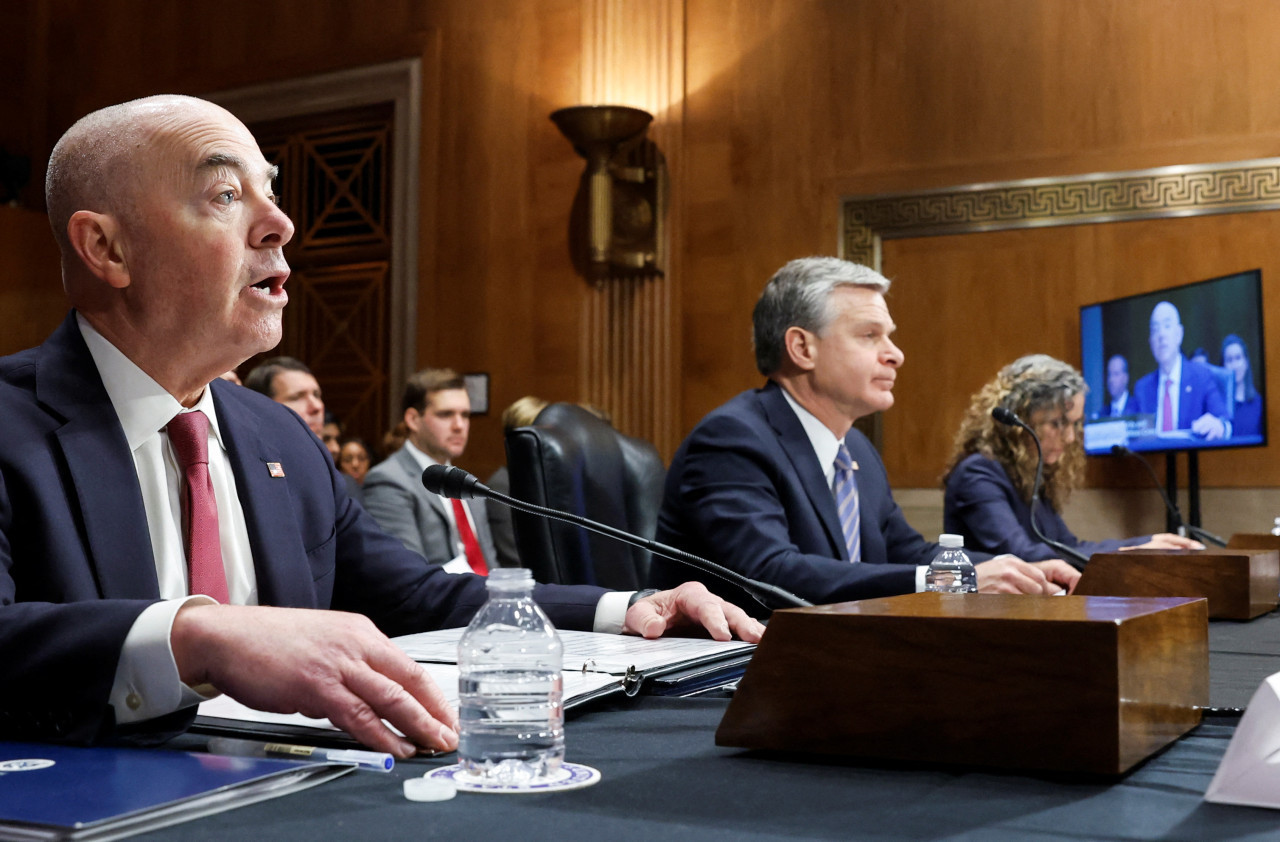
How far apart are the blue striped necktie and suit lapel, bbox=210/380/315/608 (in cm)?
139

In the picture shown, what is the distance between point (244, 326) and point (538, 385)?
185 inches

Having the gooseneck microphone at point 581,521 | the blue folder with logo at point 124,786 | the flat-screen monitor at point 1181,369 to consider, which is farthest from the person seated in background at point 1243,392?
the blue folder with logo at point 124,786

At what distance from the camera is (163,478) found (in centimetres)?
141

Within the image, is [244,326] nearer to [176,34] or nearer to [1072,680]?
[1072,680]

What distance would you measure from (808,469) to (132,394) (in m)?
1.44

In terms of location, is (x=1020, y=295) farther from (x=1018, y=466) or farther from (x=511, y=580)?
(x=511, y=580)

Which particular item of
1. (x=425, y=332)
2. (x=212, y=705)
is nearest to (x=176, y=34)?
(x=425, y=332)

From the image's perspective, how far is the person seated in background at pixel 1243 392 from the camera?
15.1 ft

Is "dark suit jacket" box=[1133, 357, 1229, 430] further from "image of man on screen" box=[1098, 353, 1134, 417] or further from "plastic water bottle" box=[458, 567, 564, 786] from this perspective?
"plastic water bottle" box=[458, 567, 564, 786]

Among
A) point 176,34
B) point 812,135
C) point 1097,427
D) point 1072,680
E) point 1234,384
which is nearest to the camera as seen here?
point 1072,680

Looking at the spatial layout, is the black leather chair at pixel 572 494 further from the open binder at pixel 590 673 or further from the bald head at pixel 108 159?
the bald head at pixel 108 159

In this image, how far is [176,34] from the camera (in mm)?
7199

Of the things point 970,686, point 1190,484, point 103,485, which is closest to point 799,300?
point 103,485

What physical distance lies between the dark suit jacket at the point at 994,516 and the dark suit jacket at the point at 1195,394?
1.10 meters
